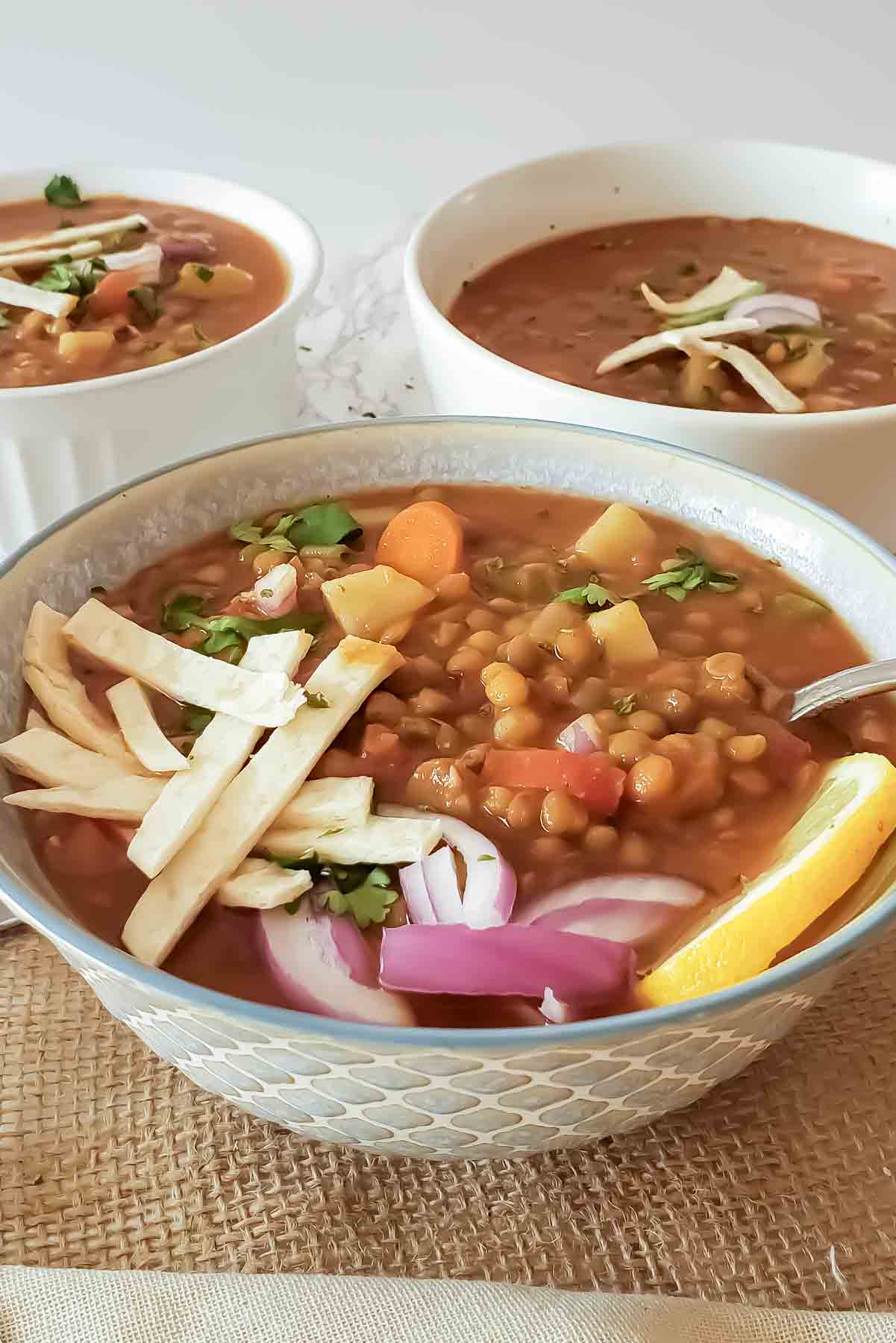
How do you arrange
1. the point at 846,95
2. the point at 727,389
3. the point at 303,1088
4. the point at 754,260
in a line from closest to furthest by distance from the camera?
the point at 303,1088 → the point at 727,389 → the point at 754,260 → the point at 846,95

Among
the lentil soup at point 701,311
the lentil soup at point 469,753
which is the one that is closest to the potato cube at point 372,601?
the lentil soup at point 469,753

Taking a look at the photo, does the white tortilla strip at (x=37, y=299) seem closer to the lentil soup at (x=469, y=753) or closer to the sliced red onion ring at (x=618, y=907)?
the lentil soup at (x=469, y=753)

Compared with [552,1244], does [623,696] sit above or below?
above


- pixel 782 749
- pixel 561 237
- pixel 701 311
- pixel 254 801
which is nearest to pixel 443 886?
pixel 254 801

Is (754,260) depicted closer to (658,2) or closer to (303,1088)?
(658,2)

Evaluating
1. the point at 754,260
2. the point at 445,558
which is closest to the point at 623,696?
the point at 445,558

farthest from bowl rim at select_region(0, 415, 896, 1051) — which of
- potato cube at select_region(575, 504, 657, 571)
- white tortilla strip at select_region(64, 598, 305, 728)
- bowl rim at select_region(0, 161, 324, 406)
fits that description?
bowl rim at select_region(0, 161, 324, 406)
